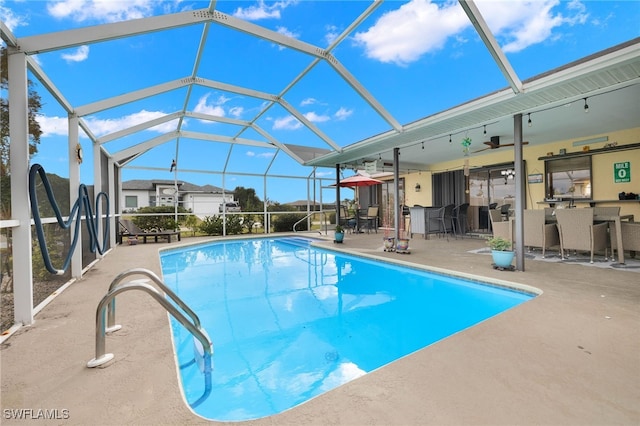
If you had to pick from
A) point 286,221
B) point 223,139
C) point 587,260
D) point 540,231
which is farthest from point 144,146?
point 587,260

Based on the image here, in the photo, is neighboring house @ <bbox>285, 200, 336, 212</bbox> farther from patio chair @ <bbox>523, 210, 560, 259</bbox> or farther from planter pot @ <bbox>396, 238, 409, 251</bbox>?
patio chair @ <bbox>523, 210, 560, 259</bbox>

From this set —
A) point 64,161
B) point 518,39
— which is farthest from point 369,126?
point 64,161

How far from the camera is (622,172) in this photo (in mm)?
6887

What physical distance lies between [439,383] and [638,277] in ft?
14.2

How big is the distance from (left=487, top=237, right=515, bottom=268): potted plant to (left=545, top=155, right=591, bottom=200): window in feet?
14.6

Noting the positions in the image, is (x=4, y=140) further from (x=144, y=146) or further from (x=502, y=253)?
(x=144, y=146)

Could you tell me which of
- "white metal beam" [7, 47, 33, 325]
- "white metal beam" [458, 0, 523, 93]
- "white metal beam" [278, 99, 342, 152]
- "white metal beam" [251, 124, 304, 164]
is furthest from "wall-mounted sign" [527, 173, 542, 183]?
"white metal beam" [7, 47, 33, 325]

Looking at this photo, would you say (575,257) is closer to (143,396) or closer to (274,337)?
(274,337)

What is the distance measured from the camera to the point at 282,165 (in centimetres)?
1205

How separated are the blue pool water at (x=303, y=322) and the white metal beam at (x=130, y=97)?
3126 mm

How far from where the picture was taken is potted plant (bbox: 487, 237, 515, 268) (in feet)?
15.4

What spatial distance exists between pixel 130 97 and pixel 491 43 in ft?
19.9

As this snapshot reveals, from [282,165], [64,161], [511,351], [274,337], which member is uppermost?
[282,165]

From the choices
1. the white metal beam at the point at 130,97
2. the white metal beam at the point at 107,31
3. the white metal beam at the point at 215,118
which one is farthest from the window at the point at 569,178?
the white metal beam at the point at 130,97
